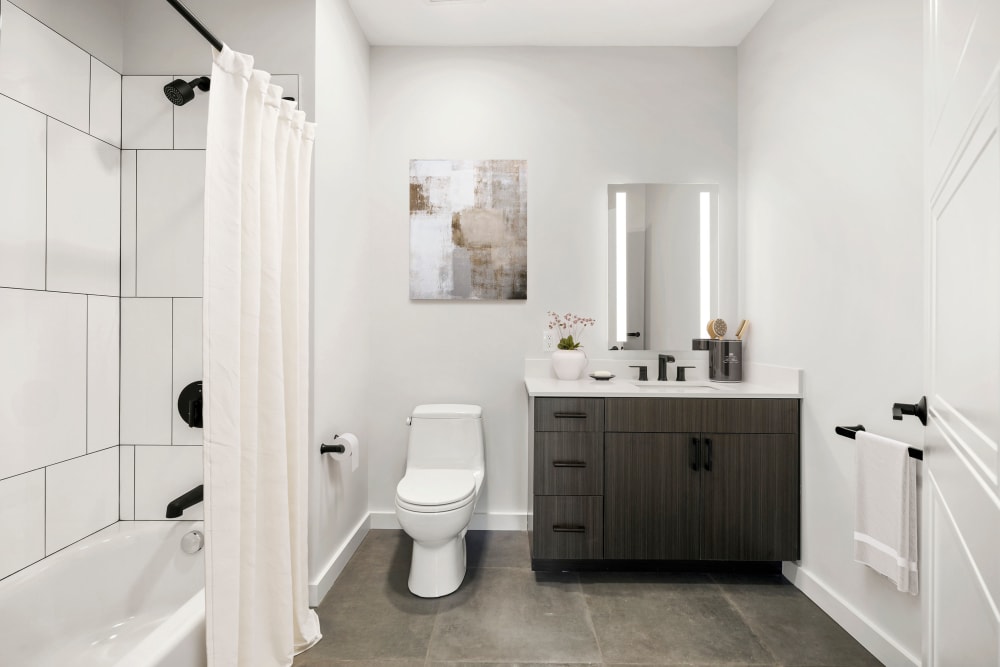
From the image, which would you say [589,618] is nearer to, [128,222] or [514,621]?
[514,621]

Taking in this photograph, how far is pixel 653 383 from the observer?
2.61 metres

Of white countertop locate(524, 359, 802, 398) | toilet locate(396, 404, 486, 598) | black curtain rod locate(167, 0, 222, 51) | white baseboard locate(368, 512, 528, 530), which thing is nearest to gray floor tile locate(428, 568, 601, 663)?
toilet locate(396, 404, 486, 598)

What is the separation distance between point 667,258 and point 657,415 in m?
0.97

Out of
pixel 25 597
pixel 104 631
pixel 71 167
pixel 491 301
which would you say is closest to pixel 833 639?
pixel 491 301

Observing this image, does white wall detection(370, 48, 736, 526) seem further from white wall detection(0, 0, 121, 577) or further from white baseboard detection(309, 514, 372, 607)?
white wall detection(0, 0, 121, 577)

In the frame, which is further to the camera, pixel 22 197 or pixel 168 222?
pixel 168 222

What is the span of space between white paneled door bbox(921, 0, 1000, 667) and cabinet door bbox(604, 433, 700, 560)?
46.7 inches

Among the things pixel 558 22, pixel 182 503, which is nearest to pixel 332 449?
pixel 182 503

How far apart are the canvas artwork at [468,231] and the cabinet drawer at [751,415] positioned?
3.76 feet

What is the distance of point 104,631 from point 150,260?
1.27 metres

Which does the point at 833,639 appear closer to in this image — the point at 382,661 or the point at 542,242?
the point at 382,661

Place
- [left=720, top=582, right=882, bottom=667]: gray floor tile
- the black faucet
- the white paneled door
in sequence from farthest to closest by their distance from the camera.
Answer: [left=720, top=582, right=882, bottom=667]: gray floor tile, the black faucet, the white paneled door

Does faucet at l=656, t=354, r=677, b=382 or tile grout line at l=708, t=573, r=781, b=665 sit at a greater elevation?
faucet at l=656, t=354, r=677, b=382

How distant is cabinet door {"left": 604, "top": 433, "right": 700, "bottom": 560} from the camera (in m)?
2.17
